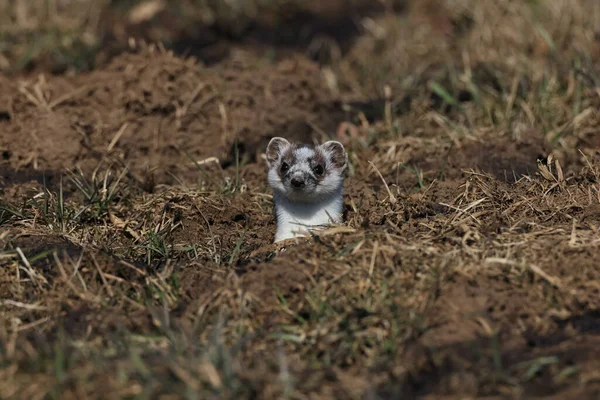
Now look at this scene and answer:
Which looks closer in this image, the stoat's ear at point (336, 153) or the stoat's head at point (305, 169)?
the stoat's head at point (305, 169)

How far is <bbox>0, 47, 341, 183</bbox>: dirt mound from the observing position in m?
7.36

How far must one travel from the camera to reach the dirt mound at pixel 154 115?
7.36 meters

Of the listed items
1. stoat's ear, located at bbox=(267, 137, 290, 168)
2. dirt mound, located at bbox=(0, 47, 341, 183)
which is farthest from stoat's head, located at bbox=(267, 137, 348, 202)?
dirt mound, located at bbox=(0, 47, 341, 183)

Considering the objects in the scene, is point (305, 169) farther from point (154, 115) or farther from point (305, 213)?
point (154, 115)

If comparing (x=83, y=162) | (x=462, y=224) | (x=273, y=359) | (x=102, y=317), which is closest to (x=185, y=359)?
(x=273, y=359)

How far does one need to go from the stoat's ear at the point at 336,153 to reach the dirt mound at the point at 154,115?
106 cm

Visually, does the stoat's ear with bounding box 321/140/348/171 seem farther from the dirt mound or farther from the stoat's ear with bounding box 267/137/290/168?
the dirt mound

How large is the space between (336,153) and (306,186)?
21.6 inches

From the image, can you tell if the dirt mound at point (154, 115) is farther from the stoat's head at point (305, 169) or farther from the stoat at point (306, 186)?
the stoat at point (306, 186)

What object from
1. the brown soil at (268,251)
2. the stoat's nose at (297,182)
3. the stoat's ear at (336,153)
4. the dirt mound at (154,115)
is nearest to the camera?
the brown soil at (268,251)

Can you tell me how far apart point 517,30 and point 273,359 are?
624cm

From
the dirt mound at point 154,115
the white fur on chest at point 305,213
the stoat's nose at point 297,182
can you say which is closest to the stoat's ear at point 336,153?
the white fur on chest at point 305,213

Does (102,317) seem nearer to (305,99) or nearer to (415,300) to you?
(415,300)

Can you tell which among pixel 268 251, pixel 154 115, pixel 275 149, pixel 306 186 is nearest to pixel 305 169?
pixel 306 186
